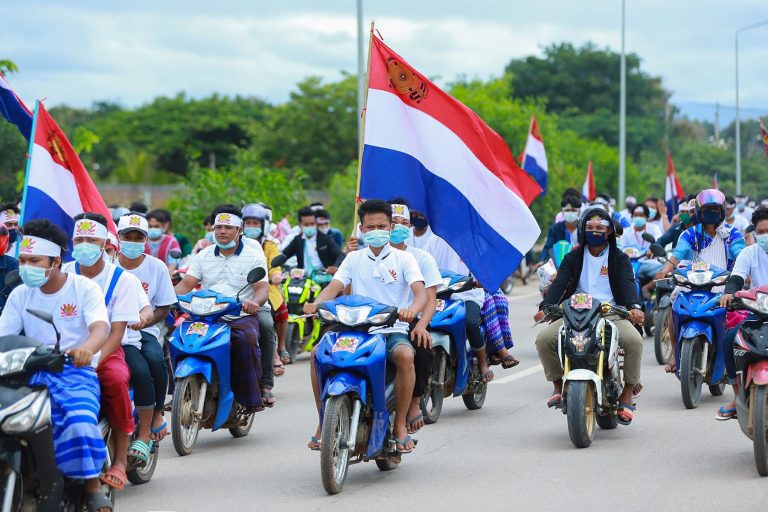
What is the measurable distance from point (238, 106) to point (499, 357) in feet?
177

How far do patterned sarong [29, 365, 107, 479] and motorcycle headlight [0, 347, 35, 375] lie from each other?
7.8 inches

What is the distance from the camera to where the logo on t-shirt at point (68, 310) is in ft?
23.1

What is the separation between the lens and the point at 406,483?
8.44 metres

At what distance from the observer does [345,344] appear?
26.6 feet

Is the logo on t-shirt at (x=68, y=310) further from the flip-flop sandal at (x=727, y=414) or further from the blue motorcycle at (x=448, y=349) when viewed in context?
the flip-flop sandal at (x=727, y=414)

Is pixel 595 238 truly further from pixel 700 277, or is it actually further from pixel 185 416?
pixel 185 416

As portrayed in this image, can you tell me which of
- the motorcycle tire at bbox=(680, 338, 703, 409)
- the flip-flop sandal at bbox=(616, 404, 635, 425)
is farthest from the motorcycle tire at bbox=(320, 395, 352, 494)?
the motorcycle tire at bbox=(680, 338, 703, 409)

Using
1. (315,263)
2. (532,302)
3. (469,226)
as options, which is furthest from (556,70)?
(469,226)

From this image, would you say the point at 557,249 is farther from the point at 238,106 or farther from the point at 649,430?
the point at 238,106

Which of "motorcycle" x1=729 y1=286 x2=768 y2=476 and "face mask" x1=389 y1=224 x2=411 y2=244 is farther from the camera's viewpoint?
"face mask" x1=389 y1=224 x2=411 y2=244

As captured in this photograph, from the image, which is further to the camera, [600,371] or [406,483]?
[600,371]

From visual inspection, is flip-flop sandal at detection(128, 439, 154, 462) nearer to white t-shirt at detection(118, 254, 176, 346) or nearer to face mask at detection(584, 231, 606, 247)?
→ white t-shirt at detection(118, 254, 176, 346)

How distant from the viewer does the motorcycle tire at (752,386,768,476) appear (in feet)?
26.8

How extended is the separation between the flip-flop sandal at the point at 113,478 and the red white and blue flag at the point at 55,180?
3.08 m
